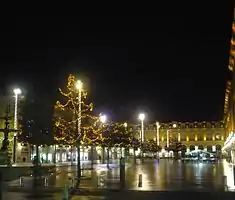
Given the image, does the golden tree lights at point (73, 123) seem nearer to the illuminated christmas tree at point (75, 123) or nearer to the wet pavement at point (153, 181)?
the illuminated christmas tree at point (75, 123)

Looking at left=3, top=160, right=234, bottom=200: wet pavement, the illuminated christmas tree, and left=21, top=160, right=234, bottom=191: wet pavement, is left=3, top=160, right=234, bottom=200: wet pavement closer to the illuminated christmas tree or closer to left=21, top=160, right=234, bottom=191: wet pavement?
left=21, top=160, right=234, bottom=191: wet pavement

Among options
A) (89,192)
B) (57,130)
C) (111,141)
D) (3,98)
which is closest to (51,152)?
(3,98)

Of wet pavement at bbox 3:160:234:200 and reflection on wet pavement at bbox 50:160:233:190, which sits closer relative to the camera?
wet pavement at bbox 3:160:234:200

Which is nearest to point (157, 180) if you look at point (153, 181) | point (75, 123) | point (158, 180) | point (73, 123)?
point (158, 180)

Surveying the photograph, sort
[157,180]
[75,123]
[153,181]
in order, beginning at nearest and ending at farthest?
[153,181] < [157,180] < [75,123]

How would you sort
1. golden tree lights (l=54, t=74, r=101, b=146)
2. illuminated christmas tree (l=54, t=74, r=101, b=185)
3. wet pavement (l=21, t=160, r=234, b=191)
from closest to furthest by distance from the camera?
wet pavement (l=21, t=160, r=234, b=191)
illuminated christmas tree (l=54, t=74, r=101, b=185)
golden tree lights (l=54, t=74, r=101, b=146)

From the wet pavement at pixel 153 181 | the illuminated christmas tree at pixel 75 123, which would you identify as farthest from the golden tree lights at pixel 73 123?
the wet pavement at pixel 153 181

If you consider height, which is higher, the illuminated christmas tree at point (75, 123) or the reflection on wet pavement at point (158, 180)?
the illuminated christmas tree at point (75, 123)


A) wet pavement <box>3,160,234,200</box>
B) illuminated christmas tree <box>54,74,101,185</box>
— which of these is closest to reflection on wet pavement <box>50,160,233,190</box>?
wet pavement <box>3,160,234,200</box>

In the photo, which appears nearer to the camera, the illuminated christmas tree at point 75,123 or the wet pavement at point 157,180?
the wet pavement at point 157,180

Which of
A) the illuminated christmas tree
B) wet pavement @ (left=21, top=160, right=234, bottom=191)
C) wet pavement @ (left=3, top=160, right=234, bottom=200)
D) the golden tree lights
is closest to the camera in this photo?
wet pavement @ (left=3, top=160, right=234, bottom=200)

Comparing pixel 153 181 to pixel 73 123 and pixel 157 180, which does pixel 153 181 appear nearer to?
pixel 157 180

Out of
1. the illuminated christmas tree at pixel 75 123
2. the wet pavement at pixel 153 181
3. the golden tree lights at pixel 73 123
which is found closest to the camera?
the wet pavement at pixel 153 181

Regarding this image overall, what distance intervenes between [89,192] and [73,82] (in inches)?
722
